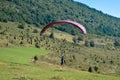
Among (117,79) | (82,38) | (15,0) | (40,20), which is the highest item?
(15,0)

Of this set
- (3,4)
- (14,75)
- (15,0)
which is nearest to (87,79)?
(14,75)

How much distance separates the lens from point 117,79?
2906 centimetres

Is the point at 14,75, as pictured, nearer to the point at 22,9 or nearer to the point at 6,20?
the point at 6,20

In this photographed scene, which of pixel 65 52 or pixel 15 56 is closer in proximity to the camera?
pixel 15 56

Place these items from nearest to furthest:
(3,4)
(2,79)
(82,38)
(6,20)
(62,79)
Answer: (2,79) → (62,79) → (6,20) → (82,38) → (3,4)

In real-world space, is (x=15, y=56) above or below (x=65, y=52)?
below

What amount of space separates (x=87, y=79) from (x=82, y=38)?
124 meters

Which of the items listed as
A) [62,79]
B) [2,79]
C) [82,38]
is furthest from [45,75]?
[82,38]

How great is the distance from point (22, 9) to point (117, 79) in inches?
6376

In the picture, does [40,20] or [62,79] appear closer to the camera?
[62,79]

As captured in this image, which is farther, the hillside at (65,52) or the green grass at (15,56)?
the hillside at (65,52)

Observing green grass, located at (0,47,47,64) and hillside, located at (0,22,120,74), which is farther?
hillside, located at (0,22,120,74)

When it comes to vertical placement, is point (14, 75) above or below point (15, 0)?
below

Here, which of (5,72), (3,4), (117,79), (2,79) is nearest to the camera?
(2,79)
